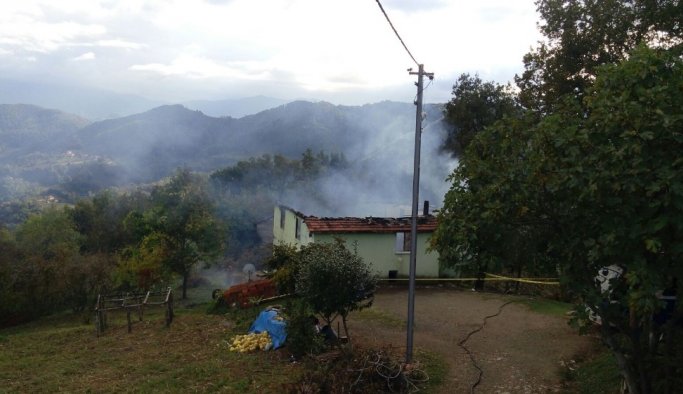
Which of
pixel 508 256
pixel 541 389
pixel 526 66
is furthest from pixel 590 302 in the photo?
pixel 526 66

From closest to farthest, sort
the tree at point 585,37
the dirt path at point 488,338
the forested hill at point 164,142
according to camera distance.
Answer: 1. the dirt path at point 488,338
2. the tree at point 585,37
3. the forested hill at point 164,142

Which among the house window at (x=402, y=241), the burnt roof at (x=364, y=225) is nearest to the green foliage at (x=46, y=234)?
the burnt roof at (x=364, y=225)

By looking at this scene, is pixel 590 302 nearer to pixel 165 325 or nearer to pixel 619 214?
pixel 619 214

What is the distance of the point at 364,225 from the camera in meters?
22.1

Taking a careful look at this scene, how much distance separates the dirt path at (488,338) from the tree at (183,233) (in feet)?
39.5

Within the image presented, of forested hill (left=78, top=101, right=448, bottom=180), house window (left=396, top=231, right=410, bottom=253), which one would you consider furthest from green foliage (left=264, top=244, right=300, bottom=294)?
forested hill (left=78, top=101, right=448, bottom=180)

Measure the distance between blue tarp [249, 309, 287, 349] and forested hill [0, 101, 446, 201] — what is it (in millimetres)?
50321

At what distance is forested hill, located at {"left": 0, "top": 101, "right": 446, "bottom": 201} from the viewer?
9581cm

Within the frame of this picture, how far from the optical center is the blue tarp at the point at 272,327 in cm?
1360

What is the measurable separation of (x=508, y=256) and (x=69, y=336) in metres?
15.2

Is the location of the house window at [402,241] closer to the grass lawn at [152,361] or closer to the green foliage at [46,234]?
the grass lawn at [152,361]

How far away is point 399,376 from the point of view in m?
10.7

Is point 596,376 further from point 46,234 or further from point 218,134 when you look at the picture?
point 218,134

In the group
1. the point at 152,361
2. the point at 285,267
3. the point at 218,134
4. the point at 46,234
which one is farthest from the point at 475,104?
the point at 218,134
